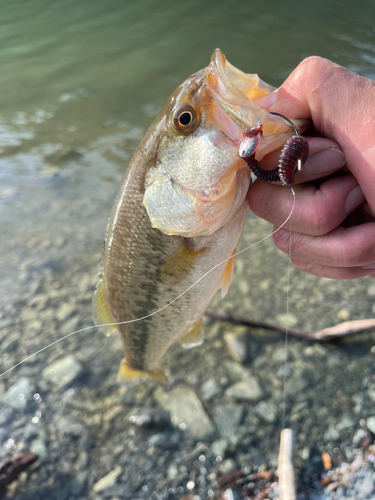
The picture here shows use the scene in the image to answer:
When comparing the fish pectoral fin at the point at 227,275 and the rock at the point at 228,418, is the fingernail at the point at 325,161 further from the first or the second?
the rock at the point at 228,418

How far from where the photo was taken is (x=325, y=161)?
1.53 metres

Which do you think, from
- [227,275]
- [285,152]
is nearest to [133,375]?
[227,275]

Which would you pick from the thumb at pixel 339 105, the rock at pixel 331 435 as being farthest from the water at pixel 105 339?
the thumb at pixel 339 105

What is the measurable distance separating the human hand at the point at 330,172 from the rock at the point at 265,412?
53.4 inches

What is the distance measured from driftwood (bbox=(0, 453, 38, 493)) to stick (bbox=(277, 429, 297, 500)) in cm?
164

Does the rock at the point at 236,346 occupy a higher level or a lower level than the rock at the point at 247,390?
higher

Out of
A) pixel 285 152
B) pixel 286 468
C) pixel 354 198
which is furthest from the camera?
pixel 286 468

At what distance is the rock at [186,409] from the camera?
265 centimetres

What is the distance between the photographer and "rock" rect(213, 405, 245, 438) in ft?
8.53

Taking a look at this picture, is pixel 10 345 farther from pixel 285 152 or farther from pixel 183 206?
pixel 285 152

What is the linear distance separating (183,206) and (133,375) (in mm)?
1583

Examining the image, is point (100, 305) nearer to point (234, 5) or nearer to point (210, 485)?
point (210, 485)

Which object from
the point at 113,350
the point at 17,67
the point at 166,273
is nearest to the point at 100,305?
the point at 166,273

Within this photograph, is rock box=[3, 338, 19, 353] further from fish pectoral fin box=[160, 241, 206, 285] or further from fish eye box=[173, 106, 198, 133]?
fish eye box=[173, 106, 198, 133]
